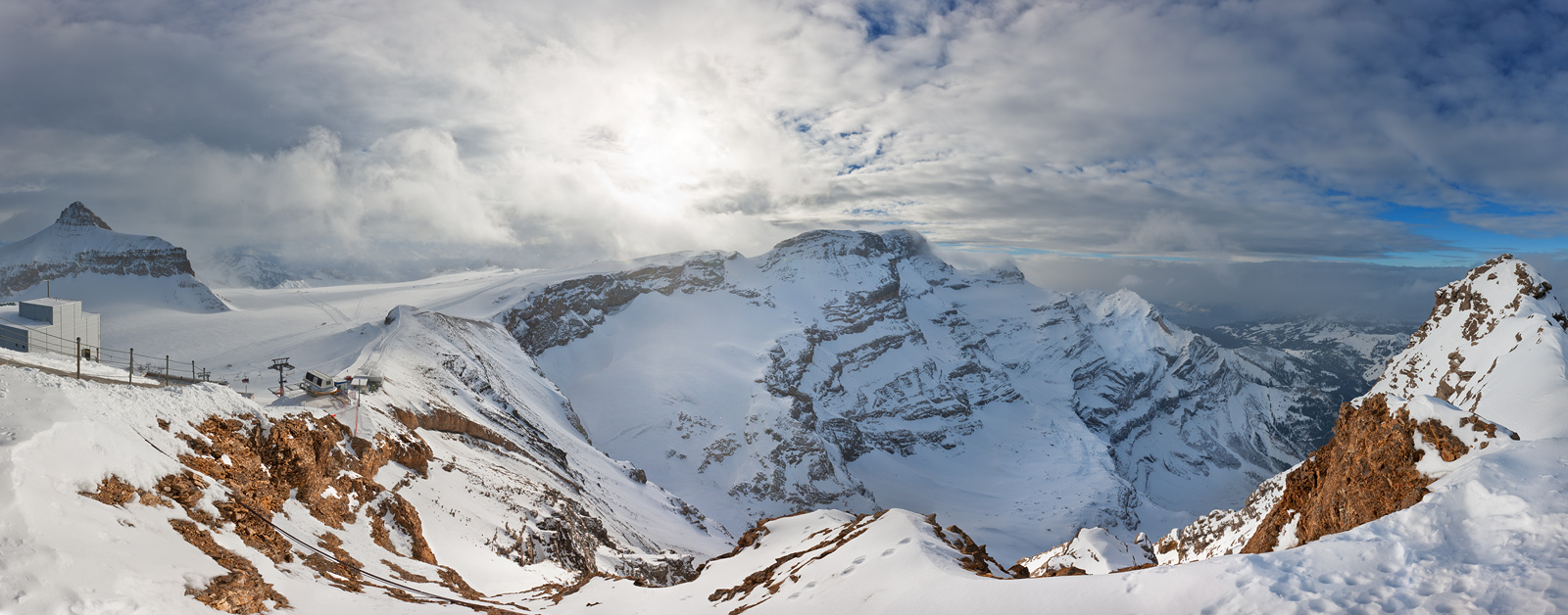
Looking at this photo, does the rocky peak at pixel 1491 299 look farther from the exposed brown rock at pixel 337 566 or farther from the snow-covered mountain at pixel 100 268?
the snow-covered mountain at pixel 100 268

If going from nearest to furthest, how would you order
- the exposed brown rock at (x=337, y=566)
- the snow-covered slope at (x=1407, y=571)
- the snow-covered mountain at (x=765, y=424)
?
the snow-covered slope at (x=1407, y=571)
the exposed brown rock at (x=337, y=566)
the snow-covered mountain at (x=765, y=424)

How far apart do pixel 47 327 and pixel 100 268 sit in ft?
416

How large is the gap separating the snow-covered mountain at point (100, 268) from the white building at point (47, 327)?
322ft

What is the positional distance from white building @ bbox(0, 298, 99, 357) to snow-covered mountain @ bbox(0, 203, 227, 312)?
98.0m

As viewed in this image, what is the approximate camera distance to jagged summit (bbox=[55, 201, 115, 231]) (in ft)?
405

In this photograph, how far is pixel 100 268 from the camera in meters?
114

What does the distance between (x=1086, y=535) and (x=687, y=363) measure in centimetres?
12385

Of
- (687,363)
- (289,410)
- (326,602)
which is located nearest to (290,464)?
(289,410)

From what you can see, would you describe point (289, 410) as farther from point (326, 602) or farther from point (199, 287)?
point (199, 287)

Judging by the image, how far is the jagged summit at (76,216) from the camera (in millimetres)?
123375

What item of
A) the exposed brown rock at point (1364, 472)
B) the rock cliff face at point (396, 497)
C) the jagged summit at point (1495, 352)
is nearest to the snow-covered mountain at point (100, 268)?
the rock cliff face at point (396, 497)

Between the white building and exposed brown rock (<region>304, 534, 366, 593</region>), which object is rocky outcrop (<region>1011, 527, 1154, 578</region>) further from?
the white building

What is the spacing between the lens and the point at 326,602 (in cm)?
1523

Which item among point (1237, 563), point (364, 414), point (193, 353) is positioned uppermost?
point (1237, 563)
